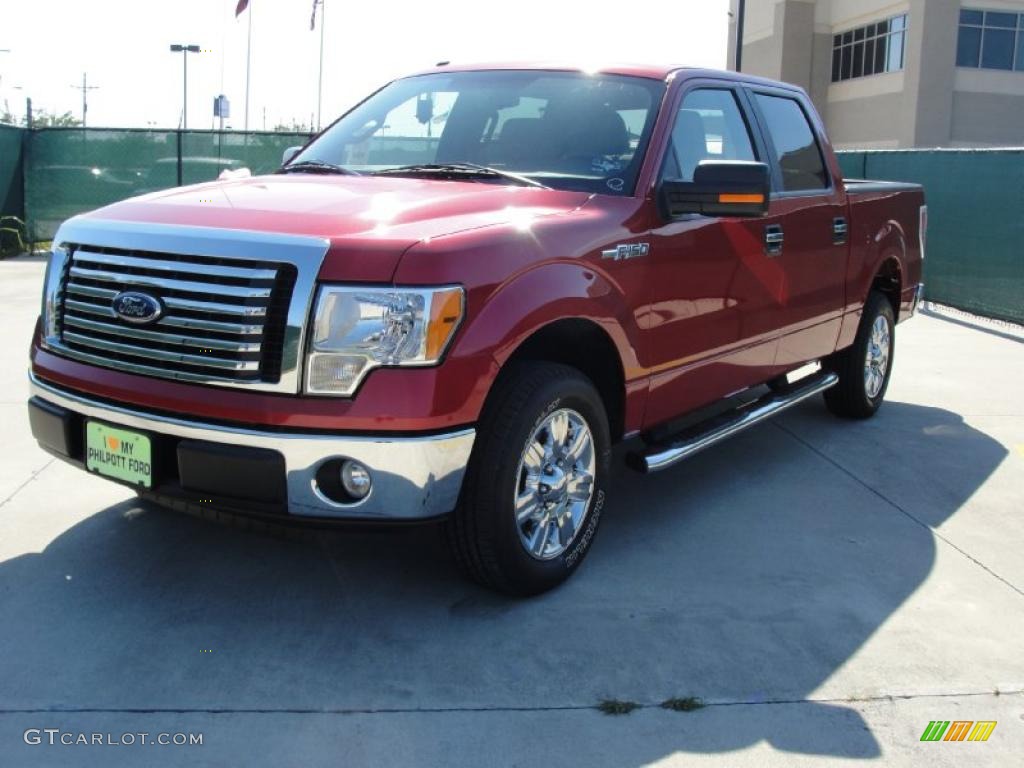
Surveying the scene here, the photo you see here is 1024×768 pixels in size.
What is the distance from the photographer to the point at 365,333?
3.35 meters

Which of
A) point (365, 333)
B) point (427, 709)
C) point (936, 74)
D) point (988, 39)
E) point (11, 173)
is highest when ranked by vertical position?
point (988, 39)

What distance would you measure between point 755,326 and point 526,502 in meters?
1.86

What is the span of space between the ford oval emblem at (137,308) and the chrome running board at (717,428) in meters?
1.94

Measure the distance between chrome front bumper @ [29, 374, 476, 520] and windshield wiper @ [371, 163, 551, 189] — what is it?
49.9 inches

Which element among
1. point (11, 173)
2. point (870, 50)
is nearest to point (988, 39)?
point (870, 50)

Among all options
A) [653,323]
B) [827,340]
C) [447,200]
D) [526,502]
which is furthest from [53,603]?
[827,340]

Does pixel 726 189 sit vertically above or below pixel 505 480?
above

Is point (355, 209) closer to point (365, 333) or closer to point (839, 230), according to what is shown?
point (365, 333)

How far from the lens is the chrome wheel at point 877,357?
6887 millimetres

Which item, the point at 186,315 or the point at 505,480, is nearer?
the point at 186,315

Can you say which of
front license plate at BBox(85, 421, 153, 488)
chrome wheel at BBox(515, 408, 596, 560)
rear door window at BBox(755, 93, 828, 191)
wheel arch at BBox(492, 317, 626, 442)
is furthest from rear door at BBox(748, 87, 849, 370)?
front license plate at BBox(85, 421, 153, 488)

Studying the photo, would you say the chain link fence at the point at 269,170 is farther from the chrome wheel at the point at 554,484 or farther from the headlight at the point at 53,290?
the headlight at the point at 53,290

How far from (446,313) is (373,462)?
50cm

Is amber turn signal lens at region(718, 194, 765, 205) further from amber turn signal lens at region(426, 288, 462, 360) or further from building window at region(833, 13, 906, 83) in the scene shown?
building window at region(833, 13, 906, 83)
